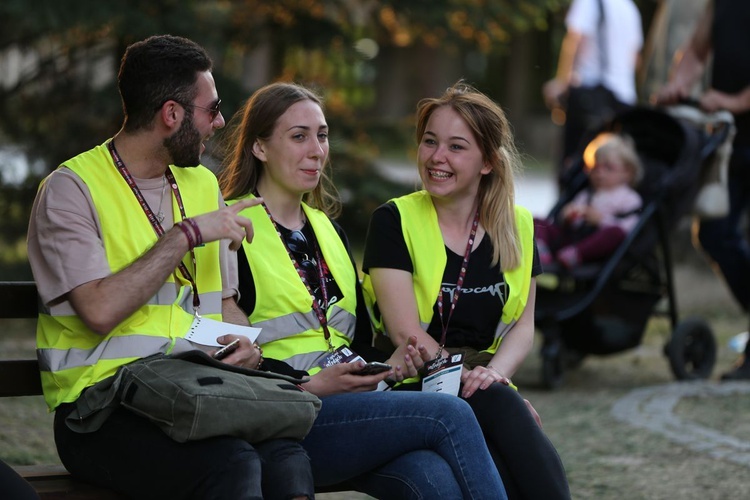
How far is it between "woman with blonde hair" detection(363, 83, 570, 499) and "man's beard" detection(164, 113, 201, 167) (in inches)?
32.5

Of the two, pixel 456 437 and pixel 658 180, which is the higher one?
pixel 658 180

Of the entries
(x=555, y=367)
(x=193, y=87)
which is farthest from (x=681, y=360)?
(x=193, y=87)

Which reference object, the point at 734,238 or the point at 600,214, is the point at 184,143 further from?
the point at 734,238

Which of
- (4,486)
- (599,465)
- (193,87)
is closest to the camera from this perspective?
(4,486)

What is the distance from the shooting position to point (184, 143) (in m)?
3.79

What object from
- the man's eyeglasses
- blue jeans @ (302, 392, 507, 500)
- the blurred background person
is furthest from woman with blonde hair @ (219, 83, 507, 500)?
the blurred background person

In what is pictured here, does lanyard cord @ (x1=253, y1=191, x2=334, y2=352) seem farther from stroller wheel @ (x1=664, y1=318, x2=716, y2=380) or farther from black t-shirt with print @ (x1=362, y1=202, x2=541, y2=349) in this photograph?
stroller wheel @ (x1=664, y1=318, x2=716, y2=380)

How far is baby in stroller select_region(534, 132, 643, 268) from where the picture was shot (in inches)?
293

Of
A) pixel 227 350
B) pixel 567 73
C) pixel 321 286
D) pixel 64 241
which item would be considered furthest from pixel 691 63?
pixel 64 241

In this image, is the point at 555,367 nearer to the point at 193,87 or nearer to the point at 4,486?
the point at 193,87

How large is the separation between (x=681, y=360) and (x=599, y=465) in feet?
6.73

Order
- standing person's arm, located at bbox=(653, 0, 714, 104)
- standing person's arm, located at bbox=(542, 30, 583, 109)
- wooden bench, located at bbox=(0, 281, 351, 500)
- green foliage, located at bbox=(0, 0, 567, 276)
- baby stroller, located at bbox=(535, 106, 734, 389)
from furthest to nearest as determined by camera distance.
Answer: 1. standing person's arm, located at bbox=(542, 30, 583, 109)
2. green foliage, located at bbox=(0, 0, 567, 276)
3. standing person's arm, located at bbox=(653, 0, 714, 104)
4. baby stroller, located at bbox=(535, 106, 734, 389)
5. wooden bench, located at bbox=(0, 281, 351, 500)

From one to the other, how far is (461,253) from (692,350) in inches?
150

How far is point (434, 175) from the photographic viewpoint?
4.43 metres
